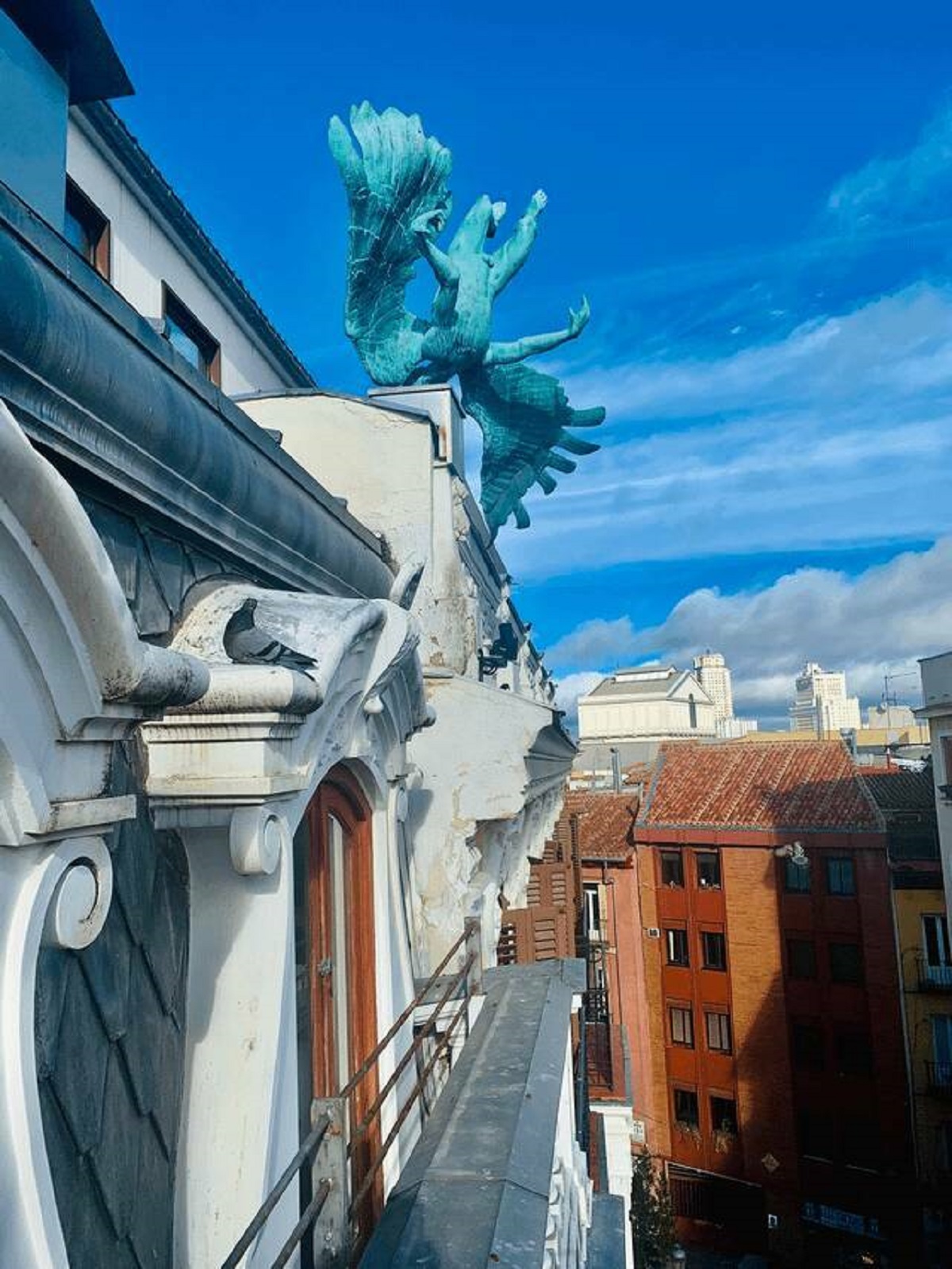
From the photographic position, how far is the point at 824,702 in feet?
341

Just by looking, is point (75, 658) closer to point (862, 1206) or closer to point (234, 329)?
point (234, 329)

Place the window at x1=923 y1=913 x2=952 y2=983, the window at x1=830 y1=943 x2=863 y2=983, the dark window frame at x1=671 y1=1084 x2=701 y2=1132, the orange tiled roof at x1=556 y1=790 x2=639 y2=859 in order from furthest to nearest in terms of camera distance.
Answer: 1. the orange tiled roof at x1=556 y1=790 x2=639 y2=859
2. the dark window frame at x1=671 y1=1084 x2=701 y2=1132
3. the window at x1=830 y1=943 x2=863 y2=983
4. the window at x1=923 y1=913 x2=952 y2=983

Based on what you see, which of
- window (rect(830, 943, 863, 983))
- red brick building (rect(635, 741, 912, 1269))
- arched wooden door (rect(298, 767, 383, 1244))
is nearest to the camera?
arched wooden door (rect(298, 767, 383, 1244))

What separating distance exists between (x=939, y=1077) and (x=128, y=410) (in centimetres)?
2853

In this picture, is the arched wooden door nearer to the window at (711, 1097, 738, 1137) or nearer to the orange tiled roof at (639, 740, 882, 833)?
the orange tiled roof at (639, 740, 882, 833)

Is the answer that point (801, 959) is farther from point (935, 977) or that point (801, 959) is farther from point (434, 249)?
point (434, 249)

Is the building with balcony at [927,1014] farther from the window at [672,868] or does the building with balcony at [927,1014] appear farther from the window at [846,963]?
the window at [672,868]

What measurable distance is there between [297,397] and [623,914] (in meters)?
24.7

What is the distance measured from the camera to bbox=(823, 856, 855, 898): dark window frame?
2508 cm

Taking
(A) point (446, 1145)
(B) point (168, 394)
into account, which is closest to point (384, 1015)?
(A) point (446, 1145)

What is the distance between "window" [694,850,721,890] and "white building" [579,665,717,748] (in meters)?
31.6

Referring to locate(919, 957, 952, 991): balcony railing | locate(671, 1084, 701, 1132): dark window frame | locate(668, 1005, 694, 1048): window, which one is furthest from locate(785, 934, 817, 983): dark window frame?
locate(671, 1084, 701, 1132): dark window frame

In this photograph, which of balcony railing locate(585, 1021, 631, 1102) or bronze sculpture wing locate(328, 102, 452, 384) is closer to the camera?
bronze sculpture wing locate(328, 102, 452, 384)

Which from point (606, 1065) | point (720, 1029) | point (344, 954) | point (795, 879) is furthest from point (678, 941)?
point (344, 954)
